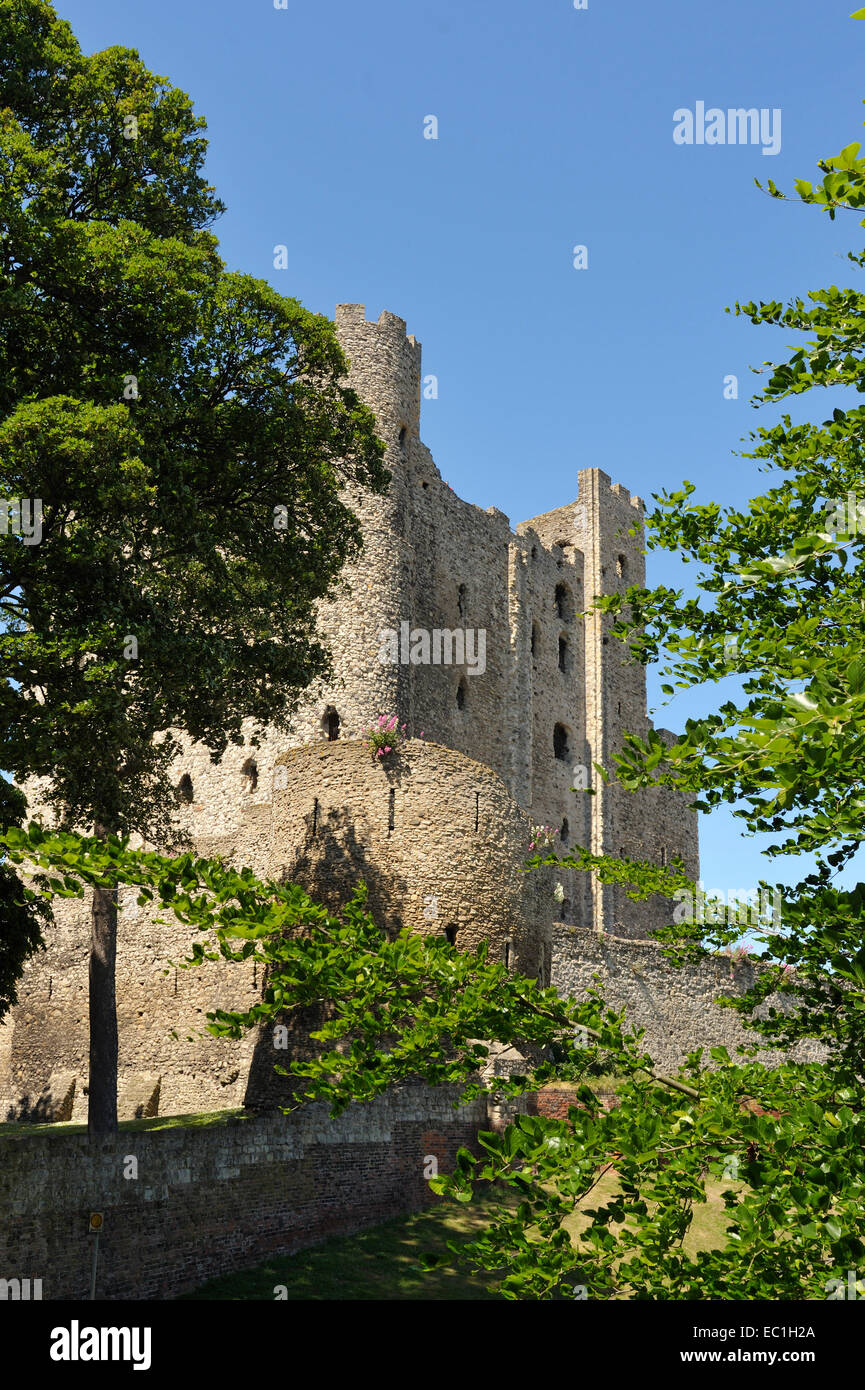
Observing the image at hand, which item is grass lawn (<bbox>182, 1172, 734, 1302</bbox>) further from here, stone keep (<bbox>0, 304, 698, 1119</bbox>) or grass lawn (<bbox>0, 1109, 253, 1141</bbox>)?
stone keep (<bbox>0, 304, 698, 1119</bbox>)

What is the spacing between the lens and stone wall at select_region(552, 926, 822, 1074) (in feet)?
91.2

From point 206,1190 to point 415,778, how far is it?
30.5 feet

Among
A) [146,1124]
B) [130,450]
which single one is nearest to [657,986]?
[146,1124]

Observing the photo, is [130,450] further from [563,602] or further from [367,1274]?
[563,602]

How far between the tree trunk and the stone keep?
6.27 ft

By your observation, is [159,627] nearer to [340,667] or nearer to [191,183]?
[191,183]

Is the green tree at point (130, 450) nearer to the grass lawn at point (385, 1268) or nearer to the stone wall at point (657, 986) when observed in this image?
the grass lawn at point (385, 1268)

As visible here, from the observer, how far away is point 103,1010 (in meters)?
17.1

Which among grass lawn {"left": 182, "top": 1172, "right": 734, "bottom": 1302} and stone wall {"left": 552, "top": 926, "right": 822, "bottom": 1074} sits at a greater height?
stone wall {"left": 552, "top": 926, "right": 822, "bottom": 1074}

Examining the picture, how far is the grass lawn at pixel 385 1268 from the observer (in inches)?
513

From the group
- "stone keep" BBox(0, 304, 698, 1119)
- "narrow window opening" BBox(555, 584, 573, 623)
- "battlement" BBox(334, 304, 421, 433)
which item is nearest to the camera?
"stone keep" BBox(0, 304, 698, 1119)

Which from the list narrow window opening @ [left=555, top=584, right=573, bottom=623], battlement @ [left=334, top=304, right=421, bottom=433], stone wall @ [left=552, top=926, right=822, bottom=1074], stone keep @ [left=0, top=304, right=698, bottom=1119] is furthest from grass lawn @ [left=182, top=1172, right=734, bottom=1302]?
narrow window opening @ [left=555, top=584, right=573, bottom=623]

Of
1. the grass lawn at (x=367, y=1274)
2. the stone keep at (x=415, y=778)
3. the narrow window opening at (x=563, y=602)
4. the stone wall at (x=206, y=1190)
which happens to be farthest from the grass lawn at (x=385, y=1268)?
the narrow window opening at (x=563, y=602)
